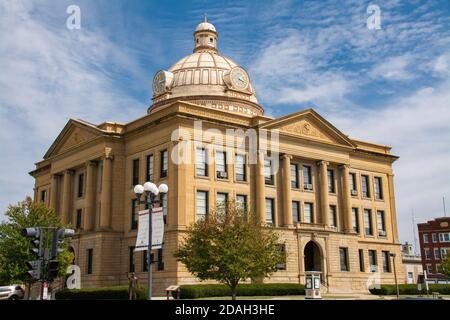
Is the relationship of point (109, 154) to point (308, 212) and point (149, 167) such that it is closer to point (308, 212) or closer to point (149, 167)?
point (149, 167)

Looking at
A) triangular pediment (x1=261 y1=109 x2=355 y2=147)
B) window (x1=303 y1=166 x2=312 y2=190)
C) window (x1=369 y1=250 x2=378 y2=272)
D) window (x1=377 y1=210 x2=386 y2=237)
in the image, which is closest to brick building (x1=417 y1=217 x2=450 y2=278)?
window (x1=377 y1=210 x2=386 y2=237)

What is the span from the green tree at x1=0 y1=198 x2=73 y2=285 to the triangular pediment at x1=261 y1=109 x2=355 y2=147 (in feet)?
72.2

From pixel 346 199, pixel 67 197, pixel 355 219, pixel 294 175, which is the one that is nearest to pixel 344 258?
pixel 346 199

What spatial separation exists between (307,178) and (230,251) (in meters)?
24.0

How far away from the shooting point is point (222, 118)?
53.6 m

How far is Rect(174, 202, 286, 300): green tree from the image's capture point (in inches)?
1484

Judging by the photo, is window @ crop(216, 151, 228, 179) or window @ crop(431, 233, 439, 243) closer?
window @ crop(216, 151, 228, 179)

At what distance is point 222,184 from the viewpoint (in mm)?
52469

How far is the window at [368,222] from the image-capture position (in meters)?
65.2

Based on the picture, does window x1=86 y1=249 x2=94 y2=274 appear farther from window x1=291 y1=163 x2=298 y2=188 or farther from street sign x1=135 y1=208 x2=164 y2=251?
street sign x1=135 y1=208 x2=164 y2=251
